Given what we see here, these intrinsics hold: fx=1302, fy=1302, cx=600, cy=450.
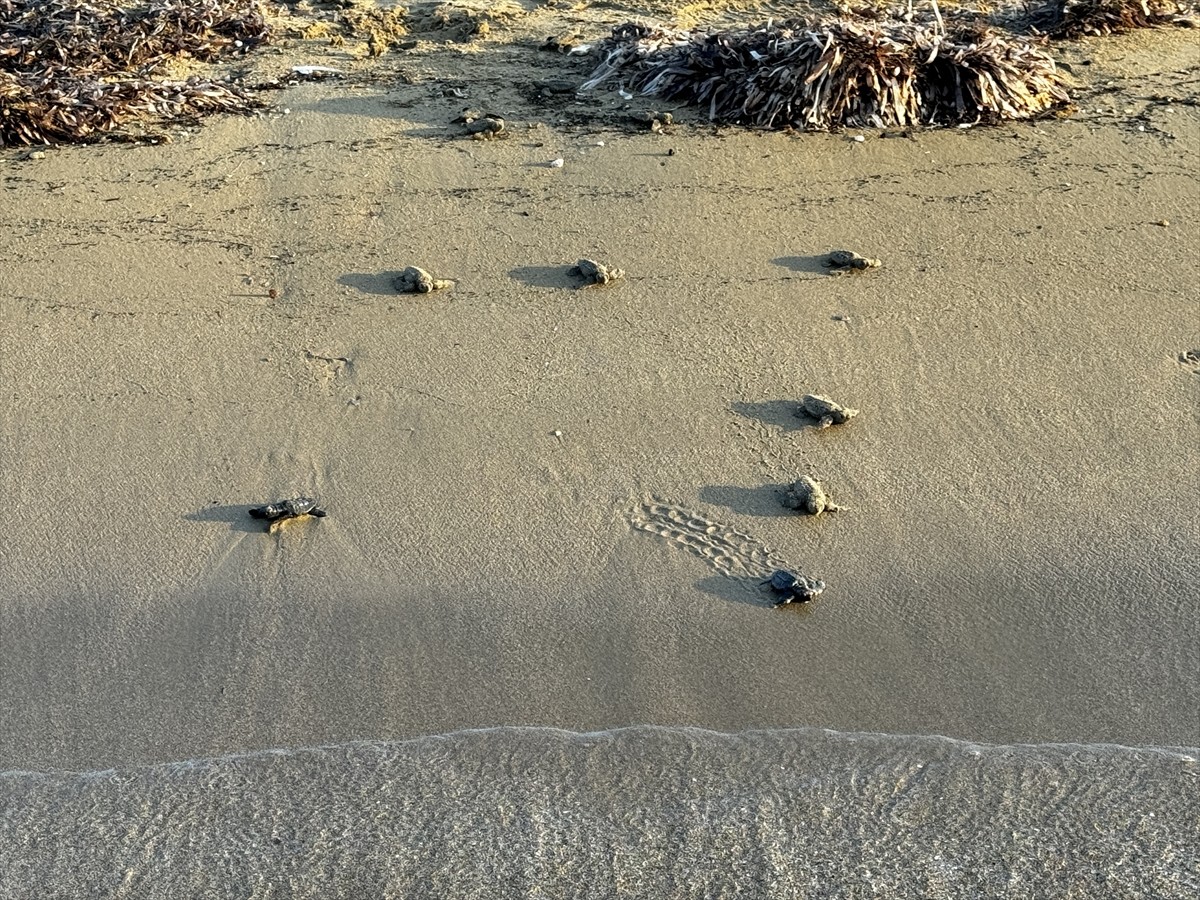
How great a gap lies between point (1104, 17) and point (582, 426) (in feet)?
12.4

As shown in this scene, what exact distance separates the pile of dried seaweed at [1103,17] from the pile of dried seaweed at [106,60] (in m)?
3.77

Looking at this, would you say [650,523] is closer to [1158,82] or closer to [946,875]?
[946,875]

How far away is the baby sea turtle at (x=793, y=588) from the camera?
134 inches

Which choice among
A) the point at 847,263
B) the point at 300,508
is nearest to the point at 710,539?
the point at 300,508

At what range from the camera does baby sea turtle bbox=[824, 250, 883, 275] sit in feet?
15.1

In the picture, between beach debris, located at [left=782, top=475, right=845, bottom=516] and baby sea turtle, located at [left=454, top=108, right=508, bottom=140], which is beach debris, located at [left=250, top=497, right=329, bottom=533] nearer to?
beach debris, located at [left=782, top=475, right=845, bottom=516]

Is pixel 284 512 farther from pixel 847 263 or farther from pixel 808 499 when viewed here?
pixel 847 263

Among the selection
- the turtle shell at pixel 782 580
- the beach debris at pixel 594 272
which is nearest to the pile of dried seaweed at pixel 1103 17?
the beach debris at pixel 594 272

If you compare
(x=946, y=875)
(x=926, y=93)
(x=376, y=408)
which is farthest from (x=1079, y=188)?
(x=946, y=875)

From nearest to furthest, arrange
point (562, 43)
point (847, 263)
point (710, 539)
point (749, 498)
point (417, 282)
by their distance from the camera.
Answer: point (710, 539) → point (749, 498) → point (417, 282) → point (847, 263) → point (562, 43)

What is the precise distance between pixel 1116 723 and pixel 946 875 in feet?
2.35

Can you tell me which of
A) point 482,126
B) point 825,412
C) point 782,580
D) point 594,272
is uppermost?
point 482,126

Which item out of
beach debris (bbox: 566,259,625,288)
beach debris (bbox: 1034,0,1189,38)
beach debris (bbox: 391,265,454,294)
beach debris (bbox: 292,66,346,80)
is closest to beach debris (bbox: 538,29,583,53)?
beach debris (bbox: 292,66,346,80)

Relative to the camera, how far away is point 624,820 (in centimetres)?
274
